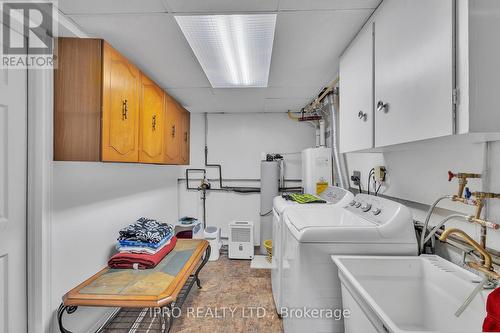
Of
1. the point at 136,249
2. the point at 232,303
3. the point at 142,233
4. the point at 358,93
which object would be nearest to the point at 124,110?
the point at 142,233

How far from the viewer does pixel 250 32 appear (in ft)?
4.71

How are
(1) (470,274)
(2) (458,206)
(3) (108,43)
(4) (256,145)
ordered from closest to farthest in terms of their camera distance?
(1) (470,274) → (2) (458,206) → (3) (108,43) → (4) (256,145)

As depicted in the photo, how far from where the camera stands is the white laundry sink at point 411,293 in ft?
2.84

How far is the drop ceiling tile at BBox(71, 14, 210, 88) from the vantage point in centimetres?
134

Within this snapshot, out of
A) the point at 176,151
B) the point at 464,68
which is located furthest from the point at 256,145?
the point at 464,68

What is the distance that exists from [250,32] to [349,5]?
581 millimetres

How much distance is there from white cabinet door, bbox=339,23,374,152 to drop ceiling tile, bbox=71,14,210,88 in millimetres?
1156

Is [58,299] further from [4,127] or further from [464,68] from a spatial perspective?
[464,68]

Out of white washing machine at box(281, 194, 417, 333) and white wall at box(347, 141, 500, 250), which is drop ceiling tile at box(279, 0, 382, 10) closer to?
white wall at box(347, 141, 500, 250)

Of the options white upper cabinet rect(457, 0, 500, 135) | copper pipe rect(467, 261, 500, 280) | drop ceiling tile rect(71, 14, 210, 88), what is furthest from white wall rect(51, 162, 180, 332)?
copper pipe rect(467, 261, 500, 280)

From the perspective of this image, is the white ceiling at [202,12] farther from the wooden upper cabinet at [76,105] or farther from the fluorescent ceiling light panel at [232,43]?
the wooden upper cabinet at [76,105]

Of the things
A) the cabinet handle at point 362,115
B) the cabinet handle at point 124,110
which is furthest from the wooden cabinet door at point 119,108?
the cabinet handle at point 362,115

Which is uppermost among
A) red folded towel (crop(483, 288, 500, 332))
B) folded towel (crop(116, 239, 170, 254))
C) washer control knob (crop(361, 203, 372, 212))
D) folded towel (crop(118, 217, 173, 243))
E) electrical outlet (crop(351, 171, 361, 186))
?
electrical outlet (crop(351, 171, 361, 186))

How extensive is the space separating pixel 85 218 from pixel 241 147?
7.85ft
